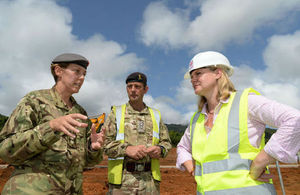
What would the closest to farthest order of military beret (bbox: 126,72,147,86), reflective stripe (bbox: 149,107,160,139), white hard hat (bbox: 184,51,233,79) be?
white hard hat (bbox: 184,51,233,79) < reflective stripe (bbox: 149,107,160,139) < military beret (bbox: 126,72,147,86)

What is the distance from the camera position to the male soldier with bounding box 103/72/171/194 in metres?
3.58

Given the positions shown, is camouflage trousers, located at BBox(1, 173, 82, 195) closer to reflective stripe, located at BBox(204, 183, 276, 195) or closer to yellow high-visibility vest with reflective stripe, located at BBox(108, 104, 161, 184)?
yellow high-visibility vest with reflective stripe, located at BBox(108, 104, 161, 184)

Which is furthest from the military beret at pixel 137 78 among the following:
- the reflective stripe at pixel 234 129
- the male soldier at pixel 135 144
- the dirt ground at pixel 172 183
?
the dirt ground at pixel 172 183

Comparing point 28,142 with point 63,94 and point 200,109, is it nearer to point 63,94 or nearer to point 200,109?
point 63,94

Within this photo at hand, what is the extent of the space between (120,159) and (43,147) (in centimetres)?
171

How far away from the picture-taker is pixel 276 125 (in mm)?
1967

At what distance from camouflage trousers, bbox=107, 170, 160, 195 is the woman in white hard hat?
1.49m

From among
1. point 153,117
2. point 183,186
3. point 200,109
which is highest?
point 153,117

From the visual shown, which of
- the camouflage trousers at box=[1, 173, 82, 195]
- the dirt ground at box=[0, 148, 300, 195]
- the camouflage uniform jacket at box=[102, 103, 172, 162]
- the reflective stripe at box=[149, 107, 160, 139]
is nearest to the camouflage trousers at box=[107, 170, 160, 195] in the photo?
the camouflage uniform jacket at box=[102, 103, 172, 162]

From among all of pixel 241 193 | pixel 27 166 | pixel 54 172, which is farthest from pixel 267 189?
pixel 27 166

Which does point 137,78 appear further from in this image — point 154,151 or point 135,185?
point 135,185

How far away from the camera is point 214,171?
210cm

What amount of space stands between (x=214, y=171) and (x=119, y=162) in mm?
1906

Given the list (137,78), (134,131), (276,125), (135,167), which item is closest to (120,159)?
(135,167)
